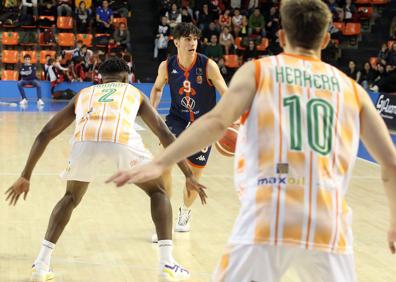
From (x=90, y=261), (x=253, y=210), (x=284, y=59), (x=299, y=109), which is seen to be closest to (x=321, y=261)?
(x=253, y=210)

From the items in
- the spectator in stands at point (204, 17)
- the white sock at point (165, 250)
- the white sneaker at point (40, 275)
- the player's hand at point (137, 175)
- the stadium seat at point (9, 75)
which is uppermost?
the player's hand at point (137, 175)

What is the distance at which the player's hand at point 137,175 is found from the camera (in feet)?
9.11

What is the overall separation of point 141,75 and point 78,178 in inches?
746

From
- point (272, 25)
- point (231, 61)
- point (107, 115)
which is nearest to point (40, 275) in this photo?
point (107, 115)

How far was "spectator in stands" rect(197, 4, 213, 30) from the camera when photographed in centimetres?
2438

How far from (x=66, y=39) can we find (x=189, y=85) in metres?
16.9

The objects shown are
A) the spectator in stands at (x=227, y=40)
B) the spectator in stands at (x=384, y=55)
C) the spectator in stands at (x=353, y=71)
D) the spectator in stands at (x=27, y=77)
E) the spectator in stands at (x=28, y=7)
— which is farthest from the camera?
the spectator in stands at (x=227, y=40)

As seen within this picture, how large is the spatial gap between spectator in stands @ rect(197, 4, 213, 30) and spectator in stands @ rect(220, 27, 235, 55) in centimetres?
75

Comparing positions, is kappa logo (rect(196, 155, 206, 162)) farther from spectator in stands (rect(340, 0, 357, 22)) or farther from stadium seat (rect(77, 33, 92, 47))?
spectator in stands (rect(340, 0, 357, 22))

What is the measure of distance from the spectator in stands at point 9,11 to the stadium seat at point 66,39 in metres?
1.48

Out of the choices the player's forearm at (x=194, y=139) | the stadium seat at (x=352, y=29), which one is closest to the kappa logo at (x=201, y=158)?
the player's forearm at (x=194, y=139)

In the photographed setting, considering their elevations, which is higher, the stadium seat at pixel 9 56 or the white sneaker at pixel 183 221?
the white sneaker at pixel 183 221

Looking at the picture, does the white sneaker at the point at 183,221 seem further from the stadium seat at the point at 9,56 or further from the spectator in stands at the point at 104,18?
the spectator in stands at the point at 104,18

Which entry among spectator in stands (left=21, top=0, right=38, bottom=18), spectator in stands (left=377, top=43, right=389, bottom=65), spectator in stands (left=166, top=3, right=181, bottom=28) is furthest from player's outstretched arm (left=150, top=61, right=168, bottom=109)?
spectator in stands (left=21, top=0, right=38, bottom=18)
